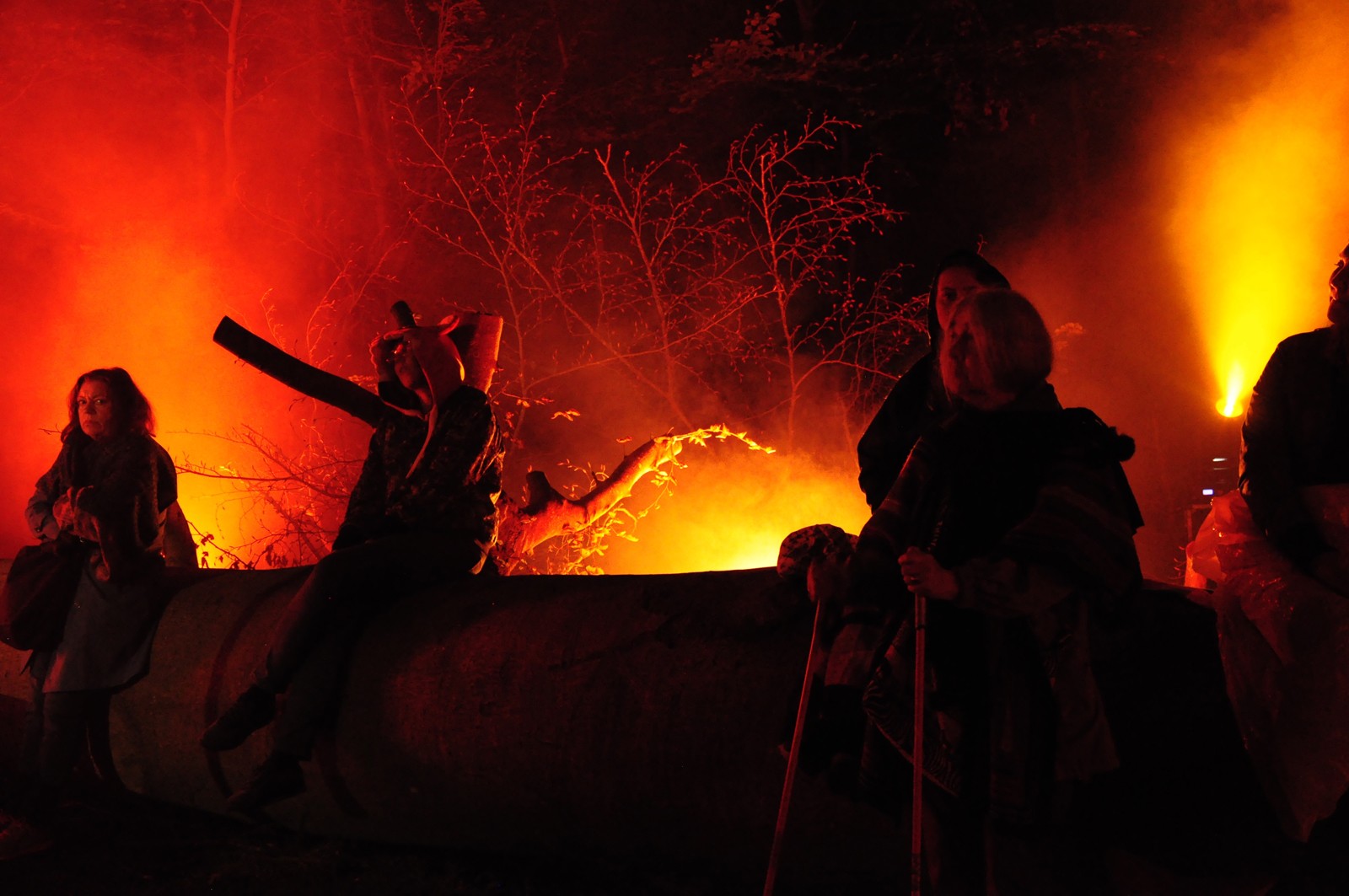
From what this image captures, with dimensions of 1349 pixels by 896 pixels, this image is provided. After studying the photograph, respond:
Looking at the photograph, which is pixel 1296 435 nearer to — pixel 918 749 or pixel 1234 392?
pixel 918 749

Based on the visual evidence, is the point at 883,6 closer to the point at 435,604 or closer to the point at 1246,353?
the point at 1246,353

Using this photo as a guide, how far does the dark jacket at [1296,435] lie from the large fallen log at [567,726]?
1260 mm

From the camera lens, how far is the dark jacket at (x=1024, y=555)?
87.4 inches

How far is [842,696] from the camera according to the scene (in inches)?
95.0

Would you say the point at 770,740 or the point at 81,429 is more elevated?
the point at 81,429

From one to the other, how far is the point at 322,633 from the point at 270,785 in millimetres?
532

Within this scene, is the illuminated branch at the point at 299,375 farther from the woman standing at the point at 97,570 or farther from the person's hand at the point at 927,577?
the person's hand at the point at 927,577

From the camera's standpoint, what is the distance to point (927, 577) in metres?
2.24

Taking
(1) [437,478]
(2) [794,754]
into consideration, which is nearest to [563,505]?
(1) [437,478]

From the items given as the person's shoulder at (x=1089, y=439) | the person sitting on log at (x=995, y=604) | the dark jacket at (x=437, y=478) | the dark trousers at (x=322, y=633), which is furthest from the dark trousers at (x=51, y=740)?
the person's shoulder at (x=1089, y=439)

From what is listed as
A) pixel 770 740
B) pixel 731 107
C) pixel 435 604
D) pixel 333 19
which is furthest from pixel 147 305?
pixel 770 740

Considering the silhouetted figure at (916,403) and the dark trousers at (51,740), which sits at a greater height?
the silhouetted figure at (916,403)

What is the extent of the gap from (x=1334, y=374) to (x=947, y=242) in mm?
11633

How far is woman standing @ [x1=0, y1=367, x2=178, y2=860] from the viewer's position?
180 inches
